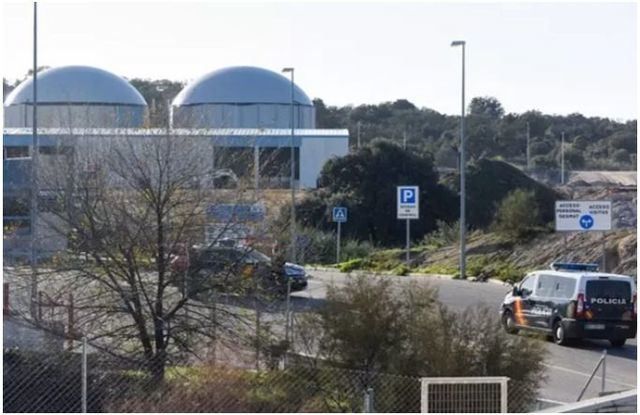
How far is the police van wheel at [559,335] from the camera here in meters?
23.7

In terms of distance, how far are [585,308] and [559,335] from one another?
77 centimetres

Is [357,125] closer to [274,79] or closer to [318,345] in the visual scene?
[274,79]

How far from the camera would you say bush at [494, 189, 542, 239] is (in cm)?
4650

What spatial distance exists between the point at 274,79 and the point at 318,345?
187 ft

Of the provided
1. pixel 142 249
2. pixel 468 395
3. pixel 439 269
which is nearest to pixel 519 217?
pixel 439 269

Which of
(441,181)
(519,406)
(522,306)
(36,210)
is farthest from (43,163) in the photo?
(441,181)

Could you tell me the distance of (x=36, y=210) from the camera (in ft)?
60.4

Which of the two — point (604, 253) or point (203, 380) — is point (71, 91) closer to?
point (604, 253)

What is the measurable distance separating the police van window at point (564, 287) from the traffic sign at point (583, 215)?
8.55 m

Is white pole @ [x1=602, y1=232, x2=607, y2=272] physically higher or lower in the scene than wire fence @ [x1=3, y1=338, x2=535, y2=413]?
higher

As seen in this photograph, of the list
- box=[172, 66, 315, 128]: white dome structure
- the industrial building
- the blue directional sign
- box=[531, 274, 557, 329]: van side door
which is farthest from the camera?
box=[172, 66, 315, 128]: white dome structure

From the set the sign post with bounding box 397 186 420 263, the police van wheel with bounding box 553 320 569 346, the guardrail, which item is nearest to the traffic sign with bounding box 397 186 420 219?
the sign post with bounding box 397 186 420 263

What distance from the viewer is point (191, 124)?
1923 cm

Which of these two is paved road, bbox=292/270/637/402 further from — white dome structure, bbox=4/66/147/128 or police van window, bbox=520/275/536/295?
white dome structure, bbox=4/66/147/128
